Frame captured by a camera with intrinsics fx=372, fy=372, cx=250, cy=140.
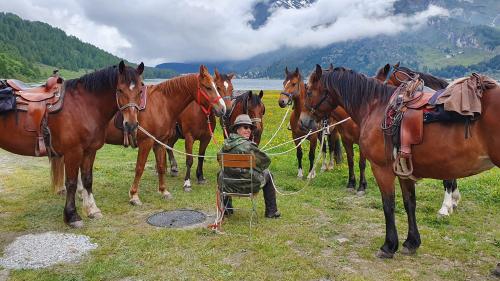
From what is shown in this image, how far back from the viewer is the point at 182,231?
6.42 meters

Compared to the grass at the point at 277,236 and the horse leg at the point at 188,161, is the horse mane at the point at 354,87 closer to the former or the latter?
the grass at the point at 277,236

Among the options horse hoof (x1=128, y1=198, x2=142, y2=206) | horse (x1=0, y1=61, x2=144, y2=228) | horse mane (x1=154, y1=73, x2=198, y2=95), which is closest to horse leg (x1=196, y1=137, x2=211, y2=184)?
horse mane (x1=154, y1=73, x2=198, y2=95)

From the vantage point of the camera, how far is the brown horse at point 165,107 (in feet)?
26.5

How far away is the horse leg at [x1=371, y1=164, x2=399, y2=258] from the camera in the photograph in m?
5.29

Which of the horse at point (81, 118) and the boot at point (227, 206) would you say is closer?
the horse at point (81, 118)

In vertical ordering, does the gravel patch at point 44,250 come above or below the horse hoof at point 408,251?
below

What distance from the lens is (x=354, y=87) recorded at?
5758 millimetres

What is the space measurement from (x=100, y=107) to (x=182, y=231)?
2696 mm

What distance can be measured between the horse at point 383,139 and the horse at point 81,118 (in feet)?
10.1

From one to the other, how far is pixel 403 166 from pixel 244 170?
2542mm

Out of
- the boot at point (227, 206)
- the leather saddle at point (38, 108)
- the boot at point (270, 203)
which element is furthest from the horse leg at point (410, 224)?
the leather saddle at point (38, 108)

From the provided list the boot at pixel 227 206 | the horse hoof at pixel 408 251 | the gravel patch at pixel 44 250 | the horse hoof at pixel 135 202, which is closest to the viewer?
the gravel patch at pixel 44 250

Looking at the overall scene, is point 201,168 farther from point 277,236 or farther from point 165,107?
point 277,236

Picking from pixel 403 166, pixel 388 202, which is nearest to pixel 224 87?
pixel 388 202
